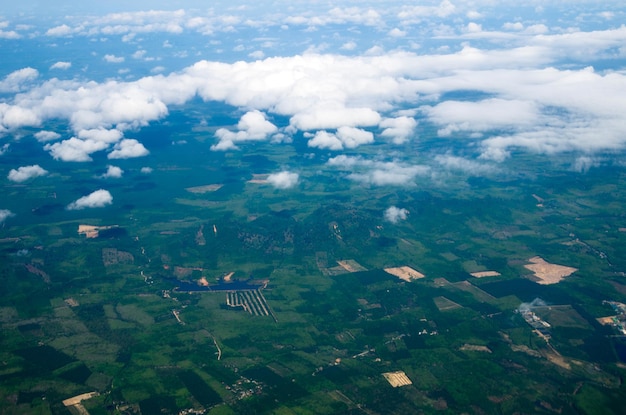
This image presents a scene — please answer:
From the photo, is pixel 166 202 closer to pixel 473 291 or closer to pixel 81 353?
pixel 81 353

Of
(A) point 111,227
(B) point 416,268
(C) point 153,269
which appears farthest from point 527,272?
(A) point 111,227

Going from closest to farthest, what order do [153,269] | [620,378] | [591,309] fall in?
[620,378] → [591,309] → [153,269]

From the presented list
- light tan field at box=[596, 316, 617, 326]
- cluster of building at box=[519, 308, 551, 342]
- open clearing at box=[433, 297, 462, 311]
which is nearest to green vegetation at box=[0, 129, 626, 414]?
open clearing at box=[433, 297, 462, 311]

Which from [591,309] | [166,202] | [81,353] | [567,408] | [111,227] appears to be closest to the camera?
[567,408]

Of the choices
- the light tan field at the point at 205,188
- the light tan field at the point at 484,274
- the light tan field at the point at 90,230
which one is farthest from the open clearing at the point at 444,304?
the light tan field at the point at 205,188

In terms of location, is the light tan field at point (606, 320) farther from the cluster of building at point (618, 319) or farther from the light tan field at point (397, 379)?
the light tan field at point (397, 379)

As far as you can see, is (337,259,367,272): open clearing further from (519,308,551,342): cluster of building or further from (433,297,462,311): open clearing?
(519,308,551,342): cluster of building

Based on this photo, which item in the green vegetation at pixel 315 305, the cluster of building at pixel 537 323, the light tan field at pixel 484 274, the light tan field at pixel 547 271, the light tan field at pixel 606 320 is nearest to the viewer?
the green vegetation at pixel 315 305
